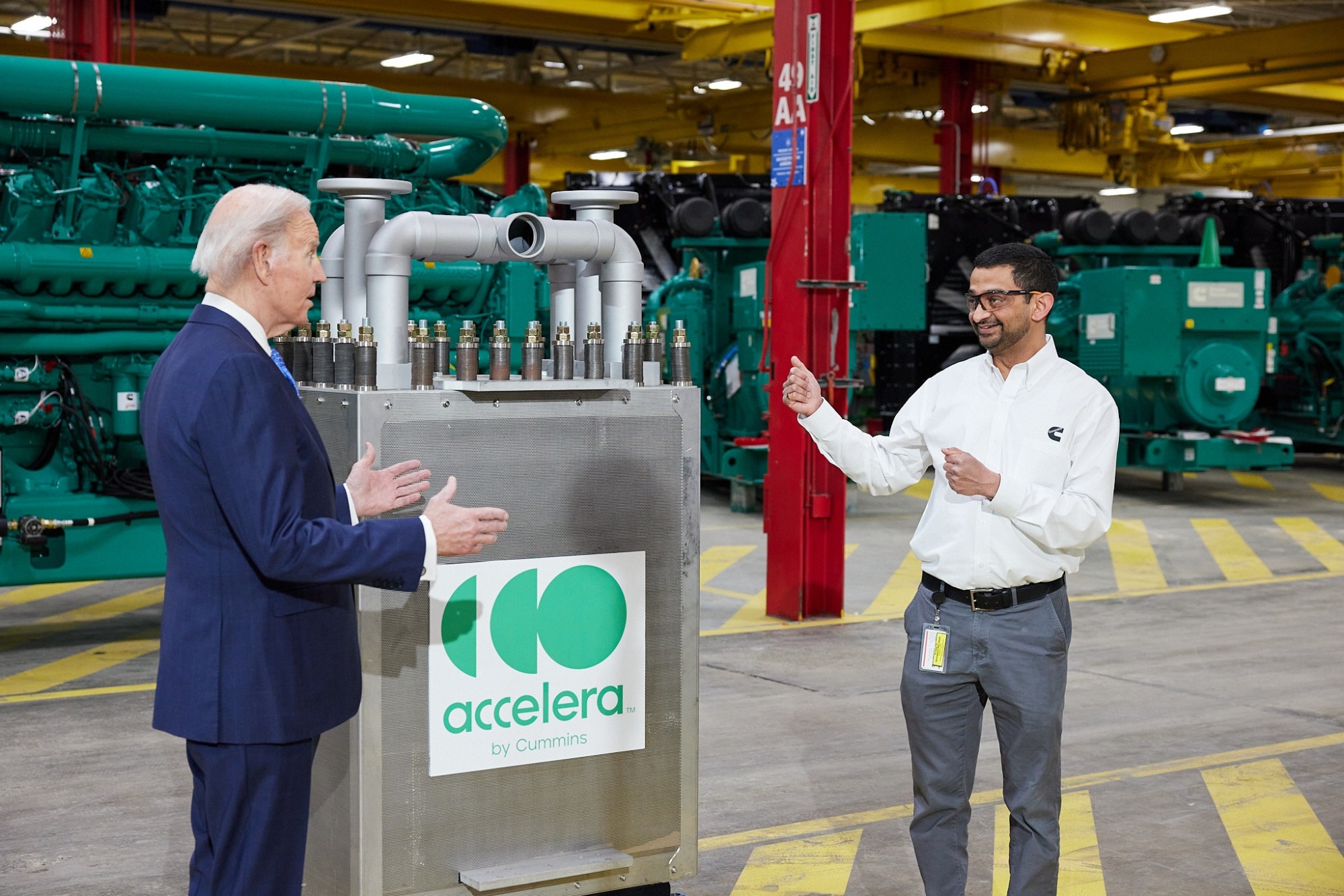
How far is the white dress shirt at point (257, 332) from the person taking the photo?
258 centimetres

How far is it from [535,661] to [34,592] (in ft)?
21.7

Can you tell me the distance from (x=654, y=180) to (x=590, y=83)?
13758mm

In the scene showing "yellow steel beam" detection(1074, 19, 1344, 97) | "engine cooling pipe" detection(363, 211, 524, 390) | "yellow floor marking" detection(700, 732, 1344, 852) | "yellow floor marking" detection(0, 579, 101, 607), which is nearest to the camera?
"engine cooling pipe" detection(363, 211, 524, 390)

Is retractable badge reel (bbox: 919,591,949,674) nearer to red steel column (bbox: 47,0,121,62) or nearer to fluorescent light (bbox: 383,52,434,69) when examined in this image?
red steel column (bbox: 47,0,121,62)

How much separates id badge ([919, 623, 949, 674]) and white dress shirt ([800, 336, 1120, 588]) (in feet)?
0.40

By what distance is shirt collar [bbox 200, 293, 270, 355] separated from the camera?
2576 mm

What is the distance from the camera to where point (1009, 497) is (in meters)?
3.17

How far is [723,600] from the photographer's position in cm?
858

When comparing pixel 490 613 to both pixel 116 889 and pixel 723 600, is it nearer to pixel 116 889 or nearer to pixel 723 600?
pixel 116 889

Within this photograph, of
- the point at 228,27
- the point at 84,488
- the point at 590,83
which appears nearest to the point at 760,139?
the point at 590,83

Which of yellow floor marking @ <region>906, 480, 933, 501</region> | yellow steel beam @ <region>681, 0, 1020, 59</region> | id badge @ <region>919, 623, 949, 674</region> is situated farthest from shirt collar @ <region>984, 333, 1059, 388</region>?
yellow steel beam @ <region>681, 0, 1020, 59</region>

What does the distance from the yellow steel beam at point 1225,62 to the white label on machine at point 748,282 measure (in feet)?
29.3

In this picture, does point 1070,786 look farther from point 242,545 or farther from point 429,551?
point 242,545

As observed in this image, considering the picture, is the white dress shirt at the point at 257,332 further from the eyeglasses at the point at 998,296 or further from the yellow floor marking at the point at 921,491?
the yellow floor marking at the point at 921,491
